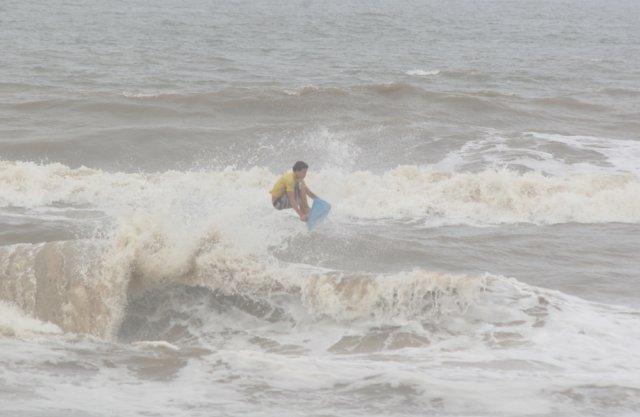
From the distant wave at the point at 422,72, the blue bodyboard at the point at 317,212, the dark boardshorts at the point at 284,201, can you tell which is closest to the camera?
the dark boardshorts at the point at 284,201

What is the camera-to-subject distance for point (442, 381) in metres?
8.01

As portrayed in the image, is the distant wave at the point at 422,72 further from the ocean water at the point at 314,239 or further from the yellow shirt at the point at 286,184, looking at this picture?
the yellow shirt at the point at 286,184

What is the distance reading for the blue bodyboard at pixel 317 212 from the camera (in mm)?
11664

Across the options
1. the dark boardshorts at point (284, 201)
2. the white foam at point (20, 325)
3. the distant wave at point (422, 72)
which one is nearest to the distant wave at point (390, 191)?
the dark boardshorts at point (284, 201)

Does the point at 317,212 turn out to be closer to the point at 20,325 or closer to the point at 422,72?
the point at 20,325

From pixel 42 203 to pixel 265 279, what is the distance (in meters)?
5.96

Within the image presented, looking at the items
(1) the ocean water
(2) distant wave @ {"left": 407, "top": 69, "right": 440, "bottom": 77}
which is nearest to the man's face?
(1) the ocean water

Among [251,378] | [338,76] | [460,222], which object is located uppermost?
[338,76]

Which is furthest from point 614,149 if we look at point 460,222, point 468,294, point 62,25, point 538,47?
point 62,25

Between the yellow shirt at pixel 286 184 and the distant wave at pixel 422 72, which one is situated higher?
the distant wave at pixel 422 72

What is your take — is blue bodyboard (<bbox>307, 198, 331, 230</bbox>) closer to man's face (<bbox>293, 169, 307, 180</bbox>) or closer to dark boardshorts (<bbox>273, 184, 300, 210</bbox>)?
dark boardshorts (<bbox>273, 184, 300, 210</bbox>)

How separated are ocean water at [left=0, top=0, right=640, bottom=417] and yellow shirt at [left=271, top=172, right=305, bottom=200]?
560 mm

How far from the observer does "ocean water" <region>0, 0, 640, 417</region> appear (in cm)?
795

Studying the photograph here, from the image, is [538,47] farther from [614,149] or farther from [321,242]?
[321,242]
